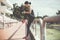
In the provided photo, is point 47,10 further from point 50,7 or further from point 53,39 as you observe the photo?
point 53,39

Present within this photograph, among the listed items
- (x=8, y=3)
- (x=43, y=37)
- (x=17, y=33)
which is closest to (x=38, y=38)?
(x=43, y=37)

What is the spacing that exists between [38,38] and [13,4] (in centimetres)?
42

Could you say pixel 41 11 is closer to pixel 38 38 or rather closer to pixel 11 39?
pixel 38 38

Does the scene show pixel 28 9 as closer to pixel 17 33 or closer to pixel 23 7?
pixel 23 7

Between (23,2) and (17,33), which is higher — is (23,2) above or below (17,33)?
above

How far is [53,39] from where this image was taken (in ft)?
5.03

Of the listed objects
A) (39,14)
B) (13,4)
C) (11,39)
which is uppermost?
(13,4)

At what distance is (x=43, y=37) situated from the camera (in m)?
1.52

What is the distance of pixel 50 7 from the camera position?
1.62m

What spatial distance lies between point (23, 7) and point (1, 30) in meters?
0.32

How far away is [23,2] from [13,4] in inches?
4.0

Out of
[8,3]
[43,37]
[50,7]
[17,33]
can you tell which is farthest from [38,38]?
[8,3]

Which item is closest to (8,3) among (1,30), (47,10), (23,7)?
(23,7)

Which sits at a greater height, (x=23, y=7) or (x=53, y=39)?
(x=23, y=7)
